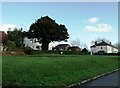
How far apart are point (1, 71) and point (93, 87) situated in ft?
19.5

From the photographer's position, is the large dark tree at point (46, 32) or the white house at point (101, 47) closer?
the large dark tree at point (46, 32)

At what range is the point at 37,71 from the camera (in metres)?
21.3

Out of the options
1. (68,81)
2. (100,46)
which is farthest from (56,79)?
(100,46)

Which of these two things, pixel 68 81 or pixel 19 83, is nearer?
pixel 19 83

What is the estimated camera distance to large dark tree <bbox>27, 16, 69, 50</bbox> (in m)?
91.4

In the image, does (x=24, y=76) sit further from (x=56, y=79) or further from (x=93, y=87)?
(x=93, y=87)

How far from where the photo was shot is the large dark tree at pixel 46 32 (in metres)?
91.4

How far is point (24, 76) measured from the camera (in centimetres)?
1836

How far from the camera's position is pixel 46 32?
9131 centimetres

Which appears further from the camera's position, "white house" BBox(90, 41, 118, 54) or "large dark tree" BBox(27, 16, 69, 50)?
"white house" BBox(90, 41, 118, 54)

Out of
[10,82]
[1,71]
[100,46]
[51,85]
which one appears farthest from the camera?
[100,46]

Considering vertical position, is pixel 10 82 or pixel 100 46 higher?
pixel 100 46

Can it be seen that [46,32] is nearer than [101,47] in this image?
Yes

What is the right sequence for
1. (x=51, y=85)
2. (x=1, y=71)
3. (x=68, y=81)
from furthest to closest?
(x=68, y=81) → (x=1, y=71) → (x=51, y=85)
